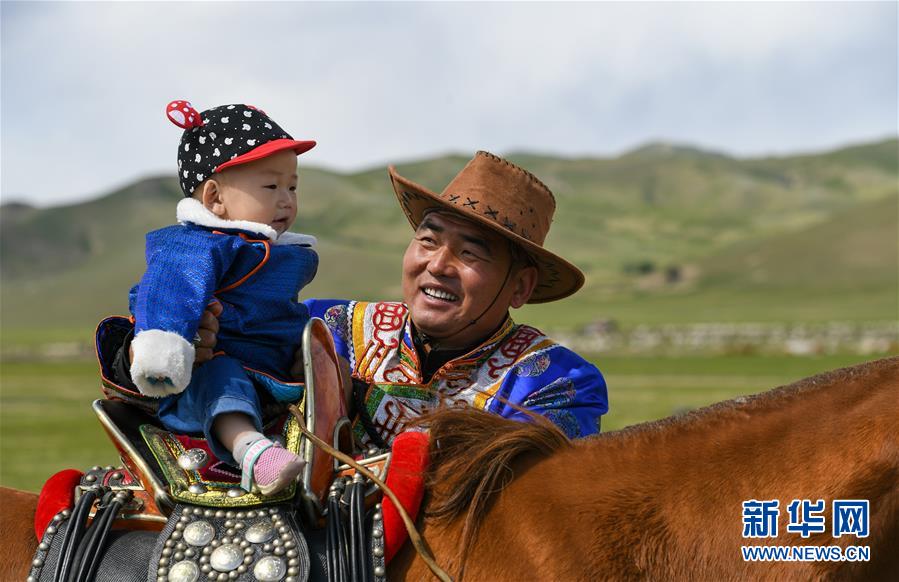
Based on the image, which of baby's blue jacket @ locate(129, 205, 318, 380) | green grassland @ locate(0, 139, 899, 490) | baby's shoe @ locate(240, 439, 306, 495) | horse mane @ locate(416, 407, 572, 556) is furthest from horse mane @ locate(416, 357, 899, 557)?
green grassland @ locate(0, 139, 899, 490)

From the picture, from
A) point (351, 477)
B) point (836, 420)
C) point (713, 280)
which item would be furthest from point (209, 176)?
point (713, 280)

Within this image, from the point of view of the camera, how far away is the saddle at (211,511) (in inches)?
100

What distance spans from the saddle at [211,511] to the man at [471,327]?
0.61 m

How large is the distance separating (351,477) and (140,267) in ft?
596

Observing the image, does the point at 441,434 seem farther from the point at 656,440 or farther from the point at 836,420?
the point at 836,420

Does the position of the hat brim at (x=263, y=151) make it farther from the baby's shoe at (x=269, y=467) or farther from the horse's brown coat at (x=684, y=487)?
the horse's brown coat at (x=684, y=487)

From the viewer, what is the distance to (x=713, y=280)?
416ft

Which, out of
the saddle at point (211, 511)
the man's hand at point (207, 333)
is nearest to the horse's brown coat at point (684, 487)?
the saddle at point (211, 511)

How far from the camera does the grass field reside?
1875cm

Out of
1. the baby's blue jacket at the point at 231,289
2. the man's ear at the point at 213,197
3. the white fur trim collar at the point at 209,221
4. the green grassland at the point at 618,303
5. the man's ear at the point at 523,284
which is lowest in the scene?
the green grassland at the point at 618,303

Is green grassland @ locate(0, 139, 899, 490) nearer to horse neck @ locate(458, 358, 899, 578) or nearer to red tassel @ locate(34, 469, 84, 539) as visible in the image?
red tassel @ locate(34, 469, 84, 539)

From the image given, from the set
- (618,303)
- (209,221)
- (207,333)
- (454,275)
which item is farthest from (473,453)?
(618,303)

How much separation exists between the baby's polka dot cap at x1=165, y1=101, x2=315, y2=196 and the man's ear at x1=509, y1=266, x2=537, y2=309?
3.23 ft

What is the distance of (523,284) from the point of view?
3.86 meters
